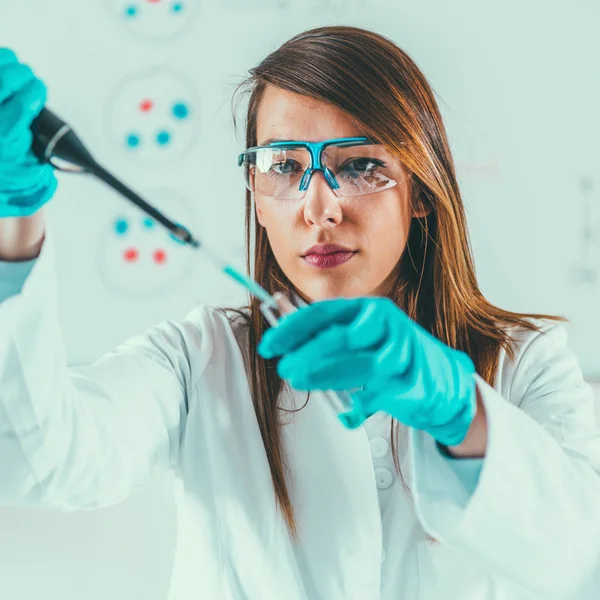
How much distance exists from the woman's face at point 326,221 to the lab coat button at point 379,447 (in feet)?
0.77

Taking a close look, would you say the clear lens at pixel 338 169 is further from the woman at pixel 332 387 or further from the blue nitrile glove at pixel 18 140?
the blue nitrile glove at pixel 18 140

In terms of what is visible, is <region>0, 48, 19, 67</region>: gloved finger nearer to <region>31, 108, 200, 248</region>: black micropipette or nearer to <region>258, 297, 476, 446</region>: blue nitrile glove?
<region>31, 108, 200, 248</region>: black micropipette

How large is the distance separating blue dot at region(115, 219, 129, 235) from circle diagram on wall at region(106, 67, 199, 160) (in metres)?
0.15

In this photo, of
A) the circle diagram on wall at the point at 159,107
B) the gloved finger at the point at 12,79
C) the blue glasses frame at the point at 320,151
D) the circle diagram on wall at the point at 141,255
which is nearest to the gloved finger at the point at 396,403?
the blue glasses frame at the point at 320,151

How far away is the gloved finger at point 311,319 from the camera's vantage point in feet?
2.67

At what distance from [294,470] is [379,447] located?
0.14 meters

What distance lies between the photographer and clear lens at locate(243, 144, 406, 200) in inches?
45.3

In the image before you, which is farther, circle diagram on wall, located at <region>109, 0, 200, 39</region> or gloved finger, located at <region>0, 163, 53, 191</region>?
circle diagram on wall, located at <region>109, 0, 200, 39</region>

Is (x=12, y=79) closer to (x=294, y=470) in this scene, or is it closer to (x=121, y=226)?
(x=294, y=470)

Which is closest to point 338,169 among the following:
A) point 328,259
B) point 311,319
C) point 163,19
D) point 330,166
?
point 330,166

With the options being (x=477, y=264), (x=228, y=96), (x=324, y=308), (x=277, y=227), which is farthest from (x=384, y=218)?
(x=228, y=96)

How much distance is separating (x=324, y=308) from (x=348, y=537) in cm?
48

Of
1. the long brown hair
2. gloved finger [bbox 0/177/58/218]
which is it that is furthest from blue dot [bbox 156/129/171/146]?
gloved finger [bbox 0/177/58/218]

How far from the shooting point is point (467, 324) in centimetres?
132
